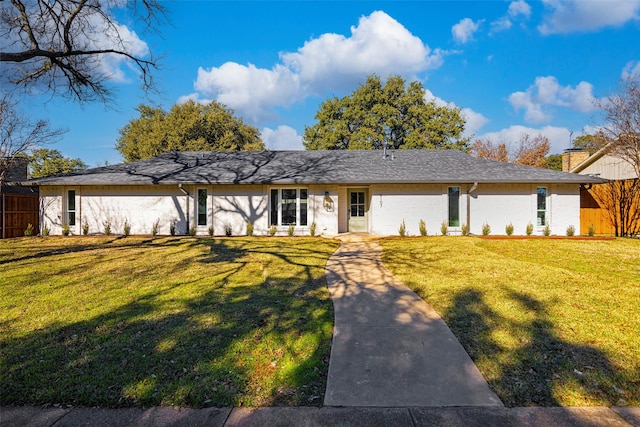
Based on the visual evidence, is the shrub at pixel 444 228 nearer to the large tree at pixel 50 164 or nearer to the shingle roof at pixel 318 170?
the shingle roof at pixel 318 170

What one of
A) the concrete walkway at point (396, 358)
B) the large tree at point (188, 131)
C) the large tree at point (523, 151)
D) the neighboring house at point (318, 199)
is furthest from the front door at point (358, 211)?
the large tree at point (523, 151)

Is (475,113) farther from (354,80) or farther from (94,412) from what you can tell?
(94,412)

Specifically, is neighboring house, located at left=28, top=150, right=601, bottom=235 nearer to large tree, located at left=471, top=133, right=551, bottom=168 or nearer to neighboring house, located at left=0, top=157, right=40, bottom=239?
neighboring house, located at left=0, top=157, right=40, bottom=239

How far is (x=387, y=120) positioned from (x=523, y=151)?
1460 cm

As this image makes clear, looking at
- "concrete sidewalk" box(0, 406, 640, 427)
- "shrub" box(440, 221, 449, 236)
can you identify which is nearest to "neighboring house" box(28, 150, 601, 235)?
"shrub" box(440, 221, 449, 236)

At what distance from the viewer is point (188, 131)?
2855 cm

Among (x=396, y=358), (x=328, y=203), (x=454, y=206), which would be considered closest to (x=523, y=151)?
(x=454, y=206)

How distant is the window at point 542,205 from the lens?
14.3 metres

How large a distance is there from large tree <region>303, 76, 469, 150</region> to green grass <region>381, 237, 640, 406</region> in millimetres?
21150

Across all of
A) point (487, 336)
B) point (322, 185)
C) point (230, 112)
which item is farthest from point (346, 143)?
point (487, 336)

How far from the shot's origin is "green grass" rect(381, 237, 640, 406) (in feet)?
9.68

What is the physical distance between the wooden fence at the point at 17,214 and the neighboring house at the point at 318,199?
1.72 m

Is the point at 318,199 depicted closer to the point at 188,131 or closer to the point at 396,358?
the point at 396,358

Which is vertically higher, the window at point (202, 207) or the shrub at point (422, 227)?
the window at point (202, 207)
